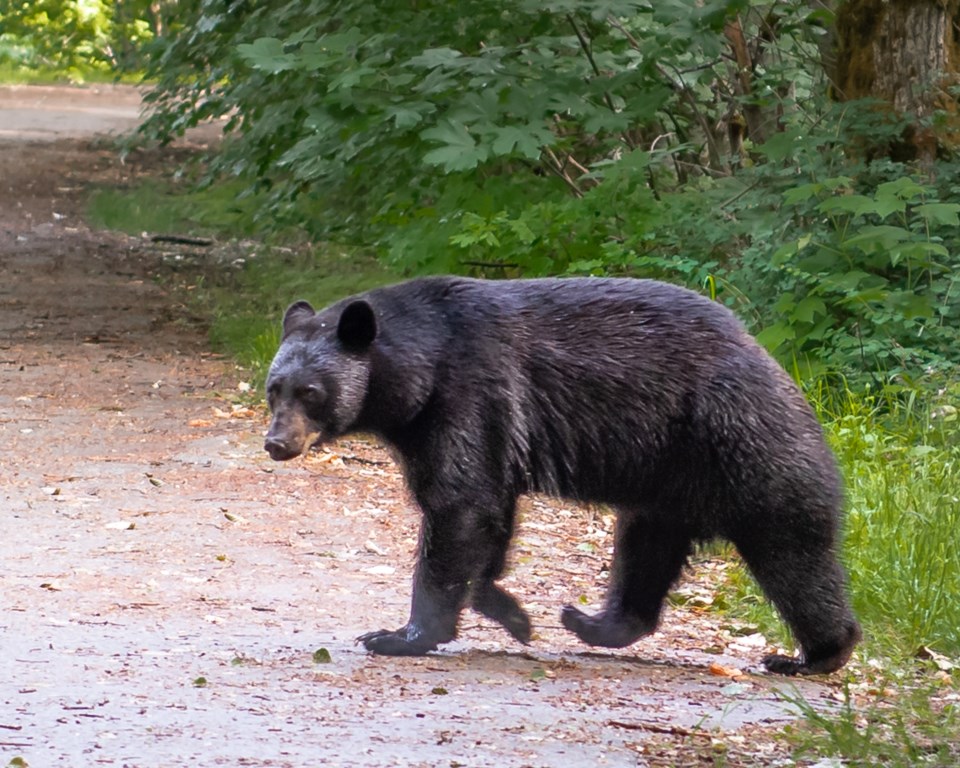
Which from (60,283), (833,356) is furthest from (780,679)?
(60,283)

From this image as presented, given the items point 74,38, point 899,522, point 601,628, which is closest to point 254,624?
point 601,628

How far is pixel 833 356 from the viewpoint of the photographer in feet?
26.7

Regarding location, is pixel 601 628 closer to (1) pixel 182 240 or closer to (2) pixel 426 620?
(2) pixel 426 620

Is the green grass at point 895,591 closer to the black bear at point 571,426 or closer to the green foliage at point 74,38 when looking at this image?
the black bear at point 571,426

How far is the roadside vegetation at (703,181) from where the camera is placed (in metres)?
6.95

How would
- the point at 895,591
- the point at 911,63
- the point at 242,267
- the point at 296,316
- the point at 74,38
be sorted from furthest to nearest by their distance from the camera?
the point at 74,38, the point at 242,267, the point at 911,63, the point at 895,591, the point at 296,316

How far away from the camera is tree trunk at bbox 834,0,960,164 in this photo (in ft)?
29.8

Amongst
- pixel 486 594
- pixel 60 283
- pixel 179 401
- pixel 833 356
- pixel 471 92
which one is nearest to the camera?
pixel 486 594

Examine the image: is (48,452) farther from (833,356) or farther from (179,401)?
(833,356)

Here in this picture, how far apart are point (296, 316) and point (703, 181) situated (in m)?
5.42

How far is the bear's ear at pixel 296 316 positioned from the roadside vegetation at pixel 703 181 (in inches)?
83.9

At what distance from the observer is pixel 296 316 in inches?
214

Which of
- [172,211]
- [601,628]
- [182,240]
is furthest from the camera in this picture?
[172,211]

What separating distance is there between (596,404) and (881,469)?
7.51ft
